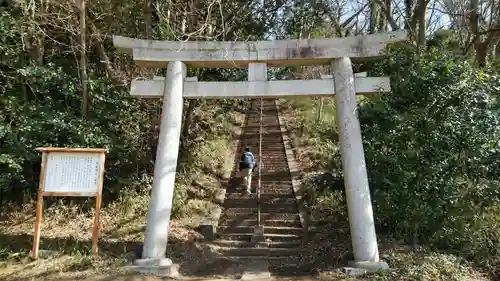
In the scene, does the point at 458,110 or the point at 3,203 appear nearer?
the point at 458,110

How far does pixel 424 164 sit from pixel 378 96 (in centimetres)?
155

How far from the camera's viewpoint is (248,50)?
8.06m

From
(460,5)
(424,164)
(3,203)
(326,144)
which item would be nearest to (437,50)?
(424,164)

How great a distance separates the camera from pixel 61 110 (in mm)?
10328

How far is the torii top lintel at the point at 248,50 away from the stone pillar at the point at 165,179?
300 millimetres

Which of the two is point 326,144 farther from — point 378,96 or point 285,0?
point 378,96

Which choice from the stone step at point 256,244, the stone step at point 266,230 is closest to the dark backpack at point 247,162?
the stone step at point 266,230

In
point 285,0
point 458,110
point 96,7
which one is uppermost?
point 285,0

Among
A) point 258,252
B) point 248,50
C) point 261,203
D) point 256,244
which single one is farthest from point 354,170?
point 261,203

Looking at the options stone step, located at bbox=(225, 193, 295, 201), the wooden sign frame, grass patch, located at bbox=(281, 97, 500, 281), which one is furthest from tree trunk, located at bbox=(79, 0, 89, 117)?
grass patch, located at bbox=(281, 97, 500, 281)

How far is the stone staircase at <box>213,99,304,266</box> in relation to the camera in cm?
947

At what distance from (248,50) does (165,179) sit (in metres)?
2.79

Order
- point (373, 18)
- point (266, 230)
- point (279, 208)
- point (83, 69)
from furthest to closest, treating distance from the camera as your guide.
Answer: point (373, 18)
point (279, 208)
point (266, 230)
point (83, 69)

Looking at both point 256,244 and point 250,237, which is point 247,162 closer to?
point 250,237
